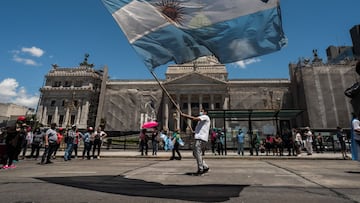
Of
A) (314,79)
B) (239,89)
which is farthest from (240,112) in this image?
(239,89)

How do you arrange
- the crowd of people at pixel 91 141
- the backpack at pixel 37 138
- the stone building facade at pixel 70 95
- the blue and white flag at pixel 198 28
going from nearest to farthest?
the blue and white flag at pixel 198 28 < the crowd of people at pixel 91 141 < the backpack at pixel 37 138 < the stone building facade at pixel 70 95

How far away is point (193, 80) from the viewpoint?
173 ft

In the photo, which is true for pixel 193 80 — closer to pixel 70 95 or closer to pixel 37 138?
pixel 70 95

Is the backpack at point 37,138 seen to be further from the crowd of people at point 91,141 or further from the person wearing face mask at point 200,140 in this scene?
the person wearing face mask at point 200,140

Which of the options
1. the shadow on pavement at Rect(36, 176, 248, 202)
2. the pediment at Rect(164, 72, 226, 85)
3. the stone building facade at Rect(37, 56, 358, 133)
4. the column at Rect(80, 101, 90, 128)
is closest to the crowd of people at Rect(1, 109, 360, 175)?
the shadow on pavement at Rect(36, 176, 248, 202)

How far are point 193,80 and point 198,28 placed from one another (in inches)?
1882

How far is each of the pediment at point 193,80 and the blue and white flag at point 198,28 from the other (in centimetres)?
4704

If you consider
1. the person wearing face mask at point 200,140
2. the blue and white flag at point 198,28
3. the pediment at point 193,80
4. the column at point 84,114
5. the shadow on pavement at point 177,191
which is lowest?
the shadow on pavement at point 177,191

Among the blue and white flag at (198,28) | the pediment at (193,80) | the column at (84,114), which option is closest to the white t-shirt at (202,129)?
the blue and white flag at (198,28)

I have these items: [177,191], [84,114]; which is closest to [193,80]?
[84,114]

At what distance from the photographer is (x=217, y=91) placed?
51.8m

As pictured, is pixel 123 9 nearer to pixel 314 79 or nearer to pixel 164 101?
pixel 314 79

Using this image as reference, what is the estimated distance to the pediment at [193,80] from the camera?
52.0 meters

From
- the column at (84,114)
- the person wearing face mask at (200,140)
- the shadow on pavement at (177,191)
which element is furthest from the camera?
the column at (84,114)
